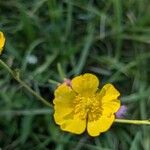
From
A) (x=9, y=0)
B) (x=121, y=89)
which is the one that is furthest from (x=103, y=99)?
(x=9, y=0)

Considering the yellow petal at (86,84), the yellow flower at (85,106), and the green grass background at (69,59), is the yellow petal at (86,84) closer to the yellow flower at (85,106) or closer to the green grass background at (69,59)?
the yellow flower at (85,106)

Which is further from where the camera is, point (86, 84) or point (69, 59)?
point (69, 59)

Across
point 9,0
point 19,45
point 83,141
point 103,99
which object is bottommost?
point 83,141

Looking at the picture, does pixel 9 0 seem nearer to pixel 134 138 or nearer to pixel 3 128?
pixel 3 128

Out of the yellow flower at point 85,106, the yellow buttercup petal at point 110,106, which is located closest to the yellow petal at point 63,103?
the yellow flower at point 85,106

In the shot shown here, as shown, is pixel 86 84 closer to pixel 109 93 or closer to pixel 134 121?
pixel 109 93

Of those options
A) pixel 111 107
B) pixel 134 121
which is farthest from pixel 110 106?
pixel 134 121
